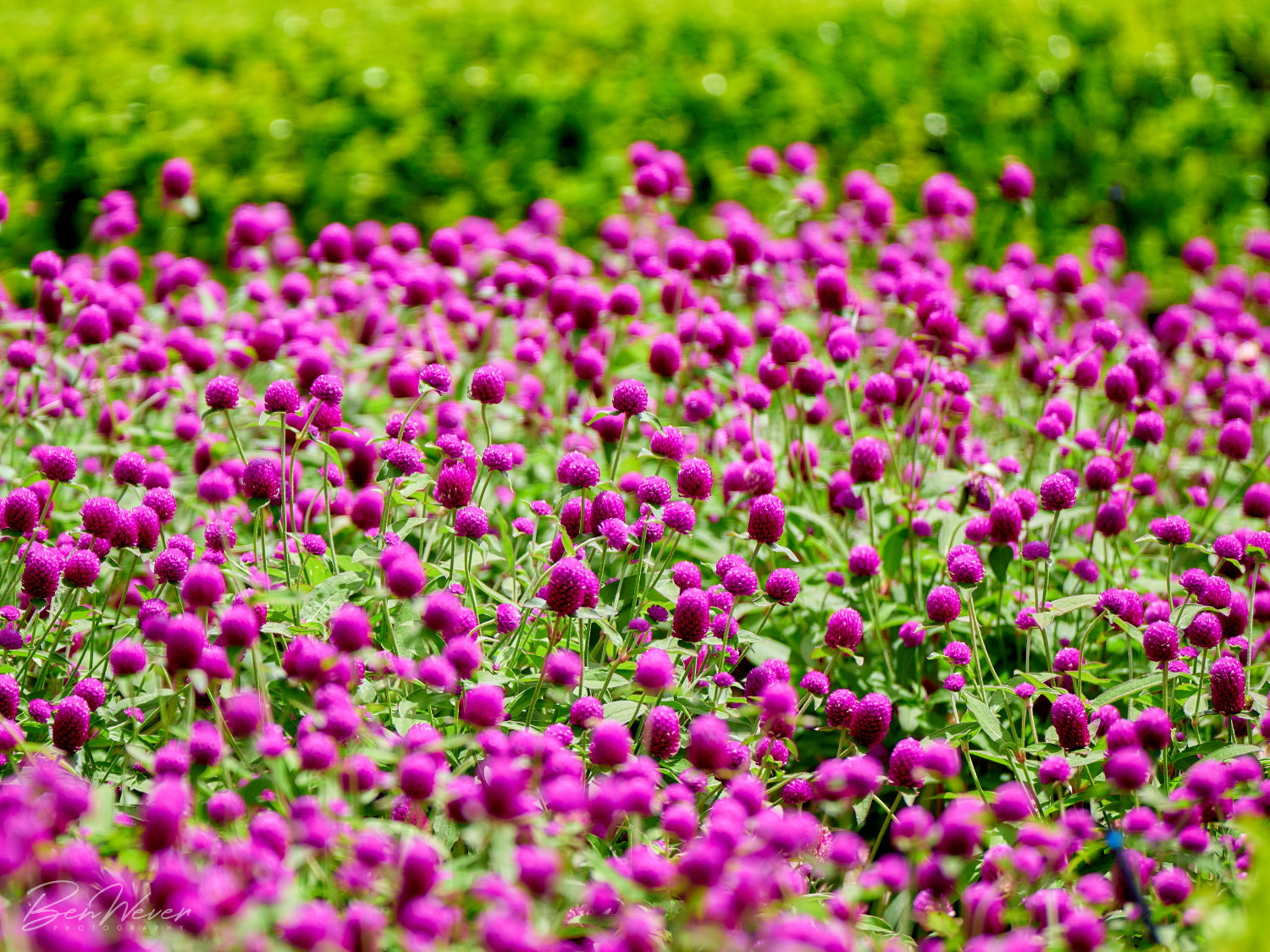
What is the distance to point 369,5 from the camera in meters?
7.80

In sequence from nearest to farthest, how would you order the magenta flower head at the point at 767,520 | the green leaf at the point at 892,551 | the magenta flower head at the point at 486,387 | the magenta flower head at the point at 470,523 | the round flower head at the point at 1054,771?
the round flower head at the point at 1054,771, the magenta flower head at the point at 470,523, the magenta flower head at the point at 767,520, the magenta flower head at the point at 486,387, the green leaf at the point at 892,551

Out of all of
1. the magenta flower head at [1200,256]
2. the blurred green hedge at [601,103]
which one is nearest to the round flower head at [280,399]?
the blurred green hedge at [601,103]

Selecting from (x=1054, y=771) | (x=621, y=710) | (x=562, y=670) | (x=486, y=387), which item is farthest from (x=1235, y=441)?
(x=562, y=670)

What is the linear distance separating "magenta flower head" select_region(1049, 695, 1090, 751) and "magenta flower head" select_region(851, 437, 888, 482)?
0.78m

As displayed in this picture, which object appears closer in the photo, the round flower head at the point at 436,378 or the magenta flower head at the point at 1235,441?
the round flower head at the point at 436,378

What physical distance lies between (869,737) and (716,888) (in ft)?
2.40

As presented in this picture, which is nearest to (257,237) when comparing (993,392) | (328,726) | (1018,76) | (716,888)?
(993,392)

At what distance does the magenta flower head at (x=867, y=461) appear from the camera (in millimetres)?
3190

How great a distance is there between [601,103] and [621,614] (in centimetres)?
483

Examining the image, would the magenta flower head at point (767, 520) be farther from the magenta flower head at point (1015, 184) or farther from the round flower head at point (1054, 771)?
the magenta flower head at point (1015, 184)

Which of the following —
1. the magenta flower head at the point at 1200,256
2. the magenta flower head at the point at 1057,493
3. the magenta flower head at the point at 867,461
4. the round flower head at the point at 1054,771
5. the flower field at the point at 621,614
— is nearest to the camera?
the flower field at the point at 621,614

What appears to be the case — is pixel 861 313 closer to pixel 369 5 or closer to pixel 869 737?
pixel 869 737

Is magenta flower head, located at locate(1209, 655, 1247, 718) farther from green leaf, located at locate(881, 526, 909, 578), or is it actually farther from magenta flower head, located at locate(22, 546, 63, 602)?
magenta flower head, located at locate(22, 546, 63, 602)
